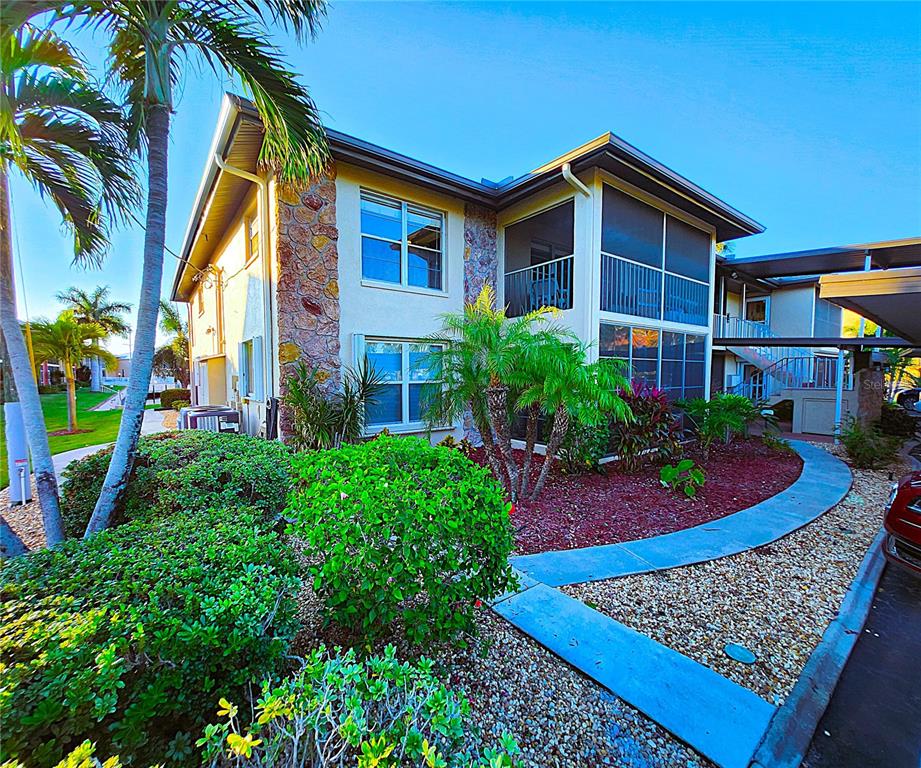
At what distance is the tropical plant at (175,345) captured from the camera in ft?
94.8

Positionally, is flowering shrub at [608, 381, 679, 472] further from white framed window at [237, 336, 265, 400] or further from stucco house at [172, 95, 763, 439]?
white framed window at [237, 336, 265, 400]

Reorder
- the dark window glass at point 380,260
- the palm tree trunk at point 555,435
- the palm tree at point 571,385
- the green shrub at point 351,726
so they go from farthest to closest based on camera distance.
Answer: the dark window glass at point 380,260, the palm tree trunk at point 555,435, the palm tree at point 571,385, the green shrub at point 351,726

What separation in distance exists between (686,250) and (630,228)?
281cm

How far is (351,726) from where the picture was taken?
4.27ft

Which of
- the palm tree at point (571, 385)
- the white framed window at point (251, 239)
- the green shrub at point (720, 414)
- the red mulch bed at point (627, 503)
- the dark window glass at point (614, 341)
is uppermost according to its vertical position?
the white framed window at point (251, 239)

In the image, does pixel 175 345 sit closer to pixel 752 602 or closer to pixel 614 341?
pixel 614 341

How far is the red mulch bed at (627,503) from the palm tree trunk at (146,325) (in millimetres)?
3957

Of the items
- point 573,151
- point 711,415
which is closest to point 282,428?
point 573,151

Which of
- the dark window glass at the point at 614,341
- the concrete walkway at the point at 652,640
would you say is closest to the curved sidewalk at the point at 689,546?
the concrete walkway at the point at 652,640

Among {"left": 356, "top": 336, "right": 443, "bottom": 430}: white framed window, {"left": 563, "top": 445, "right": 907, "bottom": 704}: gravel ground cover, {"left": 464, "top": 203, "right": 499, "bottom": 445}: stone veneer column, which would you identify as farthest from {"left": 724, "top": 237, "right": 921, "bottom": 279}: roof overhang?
{"left": 356, "top": 336, "right": 443, "bottom": 430}: white framed window

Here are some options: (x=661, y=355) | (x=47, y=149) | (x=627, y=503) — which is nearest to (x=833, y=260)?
(x=661, y=355)

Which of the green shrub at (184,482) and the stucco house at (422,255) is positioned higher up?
the stucco house at (422,255)

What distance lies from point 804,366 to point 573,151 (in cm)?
1481

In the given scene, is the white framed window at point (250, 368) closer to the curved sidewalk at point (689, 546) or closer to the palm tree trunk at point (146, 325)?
the palm tree trunk at point (146, 325)
